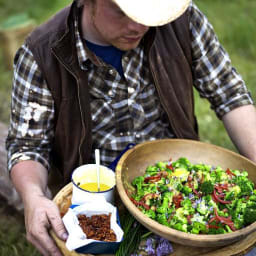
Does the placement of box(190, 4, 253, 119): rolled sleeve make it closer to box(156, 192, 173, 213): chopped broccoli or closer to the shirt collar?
the shirt collar

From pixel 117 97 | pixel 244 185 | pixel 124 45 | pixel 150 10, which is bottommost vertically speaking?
pixel 244 185

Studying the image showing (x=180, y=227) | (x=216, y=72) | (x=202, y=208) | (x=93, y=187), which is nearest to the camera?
(x=180, y=227)

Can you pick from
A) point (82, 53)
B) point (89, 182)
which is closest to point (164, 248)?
point (89, 182)

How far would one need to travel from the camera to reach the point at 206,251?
1458mm

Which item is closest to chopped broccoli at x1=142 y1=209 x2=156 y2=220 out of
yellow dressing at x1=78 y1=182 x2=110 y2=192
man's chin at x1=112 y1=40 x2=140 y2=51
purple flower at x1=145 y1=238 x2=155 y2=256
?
purple flower at x1=145 y1=238 x2=155 y2=256

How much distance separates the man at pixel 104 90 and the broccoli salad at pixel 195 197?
0.34 m

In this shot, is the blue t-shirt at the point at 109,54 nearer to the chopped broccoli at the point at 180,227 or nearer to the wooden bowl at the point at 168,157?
the wooden bowl at the point at 168,157

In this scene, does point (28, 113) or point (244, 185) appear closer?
point (244, 185)

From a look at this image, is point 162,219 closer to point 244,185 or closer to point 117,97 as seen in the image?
point 244,185

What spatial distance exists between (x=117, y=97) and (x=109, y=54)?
0.21 metres

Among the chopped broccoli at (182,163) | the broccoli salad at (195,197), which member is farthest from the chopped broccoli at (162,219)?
the chopped broccoli at (182,163)

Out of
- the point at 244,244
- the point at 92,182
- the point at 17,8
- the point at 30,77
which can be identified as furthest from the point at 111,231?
the point at 17,8

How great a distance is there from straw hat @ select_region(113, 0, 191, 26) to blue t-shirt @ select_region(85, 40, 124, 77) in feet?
1.66

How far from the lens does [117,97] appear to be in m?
1.99
